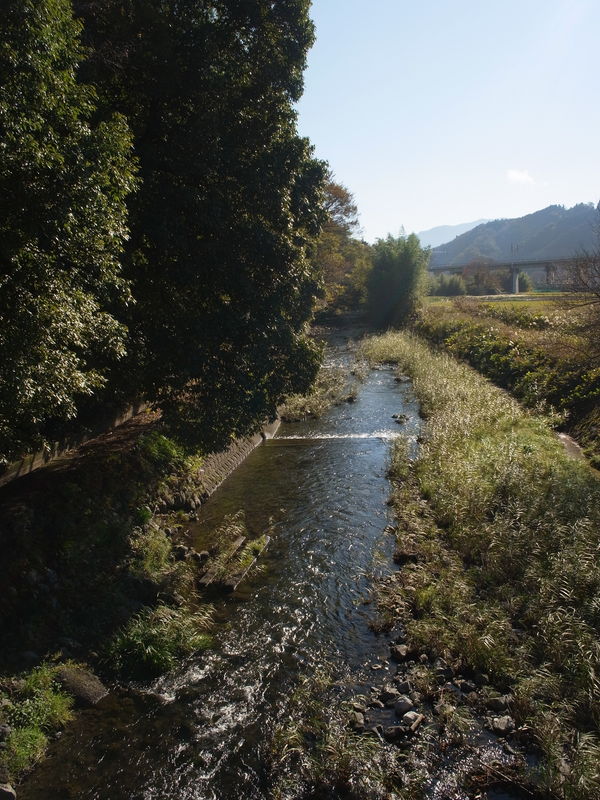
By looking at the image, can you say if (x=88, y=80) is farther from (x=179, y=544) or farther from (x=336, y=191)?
(x=336, y=191)

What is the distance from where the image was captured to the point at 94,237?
8812 mm

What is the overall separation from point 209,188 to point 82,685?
1178 centimetres

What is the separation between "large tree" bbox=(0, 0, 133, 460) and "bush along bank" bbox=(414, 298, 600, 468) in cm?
1698

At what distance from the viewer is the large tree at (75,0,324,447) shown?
1348cm

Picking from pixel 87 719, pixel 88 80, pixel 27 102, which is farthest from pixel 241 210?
pixel 87 719

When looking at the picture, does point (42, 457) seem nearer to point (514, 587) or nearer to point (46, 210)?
point (46, 210)

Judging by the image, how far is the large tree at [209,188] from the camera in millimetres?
13477

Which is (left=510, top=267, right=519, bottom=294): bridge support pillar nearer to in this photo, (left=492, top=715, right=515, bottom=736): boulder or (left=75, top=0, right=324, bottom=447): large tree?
(left=75, top=0, right=324, bottom=447): large tree

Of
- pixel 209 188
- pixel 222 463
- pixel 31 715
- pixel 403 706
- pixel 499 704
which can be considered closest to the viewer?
pixel 31 715

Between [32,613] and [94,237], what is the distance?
7.12 metres

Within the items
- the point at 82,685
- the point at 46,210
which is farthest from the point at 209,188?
the point at 82,685

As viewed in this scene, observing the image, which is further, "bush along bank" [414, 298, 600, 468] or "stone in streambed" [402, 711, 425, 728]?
"bush along bank" [414, 298, 600, 468]

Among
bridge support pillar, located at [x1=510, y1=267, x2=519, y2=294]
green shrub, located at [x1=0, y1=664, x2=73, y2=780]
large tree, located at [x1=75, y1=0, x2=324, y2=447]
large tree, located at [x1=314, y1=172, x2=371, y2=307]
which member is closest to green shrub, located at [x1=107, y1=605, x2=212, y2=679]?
green shrub, located at [x1=0, y1=664, x2=73, y2=780]

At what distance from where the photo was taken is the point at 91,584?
1109 centimetres
